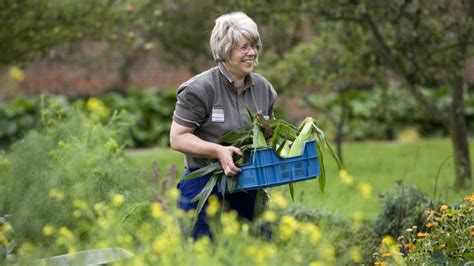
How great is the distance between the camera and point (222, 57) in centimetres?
525

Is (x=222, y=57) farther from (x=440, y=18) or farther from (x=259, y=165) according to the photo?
(x=440, y=18)

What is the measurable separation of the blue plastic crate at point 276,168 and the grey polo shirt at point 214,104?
15.3 inches

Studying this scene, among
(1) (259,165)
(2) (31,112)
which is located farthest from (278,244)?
(2) (31,112)

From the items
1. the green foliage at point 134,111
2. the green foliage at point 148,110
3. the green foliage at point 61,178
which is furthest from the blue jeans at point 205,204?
the green foliage at point 148,110

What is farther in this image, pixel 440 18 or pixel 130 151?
pixel 130 151

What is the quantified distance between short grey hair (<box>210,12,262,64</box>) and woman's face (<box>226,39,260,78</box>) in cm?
2

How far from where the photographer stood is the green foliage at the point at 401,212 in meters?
7.20

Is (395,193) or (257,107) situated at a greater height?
(257,107)

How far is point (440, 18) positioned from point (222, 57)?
4.69m

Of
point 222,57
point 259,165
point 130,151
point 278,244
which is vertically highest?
point 222,57

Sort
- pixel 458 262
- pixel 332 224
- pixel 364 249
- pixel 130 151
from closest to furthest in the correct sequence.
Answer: pixel 458 262 < pixel 364 249 < pixel 332 224 < pixel 130 151

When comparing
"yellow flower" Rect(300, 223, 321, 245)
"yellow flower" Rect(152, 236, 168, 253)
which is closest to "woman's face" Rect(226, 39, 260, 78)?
"yellow flower" Rect(300, 223, 321, 245)

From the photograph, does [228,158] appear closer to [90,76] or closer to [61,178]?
[61,178]

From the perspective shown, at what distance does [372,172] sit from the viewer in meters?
12.3
